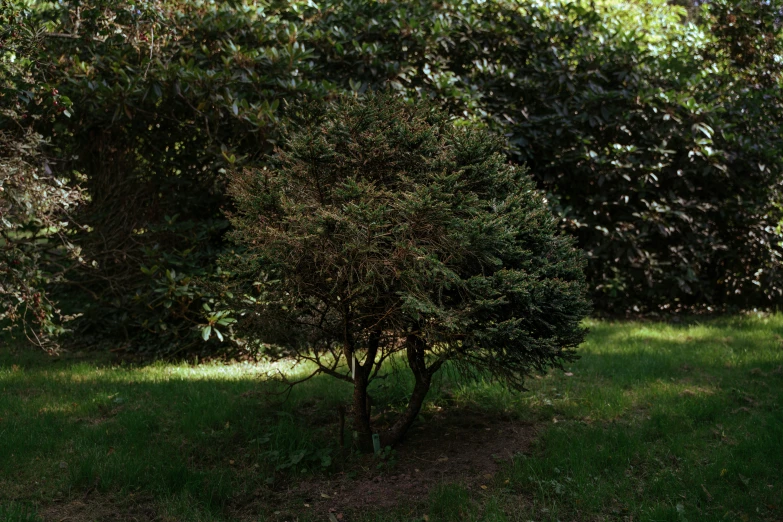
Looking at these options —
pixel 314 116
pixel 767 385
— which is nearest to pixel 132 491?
pixel 314 116

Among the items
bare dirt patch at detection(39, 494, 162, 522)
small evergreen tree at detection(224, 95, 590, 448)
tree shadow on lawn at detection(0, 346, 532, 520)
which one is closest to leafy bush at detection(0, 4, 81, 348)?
tree shadow on lawn at detection(0, 346, 532, 520)

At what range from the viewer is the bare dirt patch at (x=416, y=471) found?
407cm

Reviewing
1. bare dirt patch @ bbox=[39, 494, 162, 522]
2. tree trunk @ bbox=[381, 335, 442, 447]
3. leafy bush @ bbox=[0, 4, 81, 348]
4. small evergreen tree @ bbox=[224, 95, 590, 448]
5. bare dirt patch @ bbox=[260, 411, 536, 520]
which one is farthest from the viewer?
leafy bush @ bbox=[0, 4, 81, 348]

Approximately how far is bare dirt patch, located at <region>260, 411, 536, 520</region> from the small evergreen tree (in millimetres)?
255

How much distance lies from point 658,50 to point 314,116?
6.25m

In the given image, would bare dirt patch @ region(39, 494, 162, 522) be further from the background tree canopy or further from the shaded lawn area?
the background tree canopy

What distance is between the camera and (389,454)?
14.8 feet

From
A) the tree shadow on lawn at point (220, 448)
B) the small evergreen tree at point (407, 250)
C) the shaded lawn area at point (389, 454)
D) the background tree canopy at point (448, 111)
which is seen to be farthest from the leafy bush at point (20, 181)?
the small evergreen tree at point (407, 250)

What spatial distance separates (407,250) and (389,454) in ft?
5.07

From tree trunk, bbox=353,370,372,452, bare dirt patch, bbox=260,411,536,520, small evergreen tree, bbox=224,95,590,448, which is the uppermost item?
small evergreen tree, bbox=224,95,590,448

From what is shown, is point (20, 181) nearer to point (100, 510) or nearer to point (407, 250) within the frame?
point (100, 510)

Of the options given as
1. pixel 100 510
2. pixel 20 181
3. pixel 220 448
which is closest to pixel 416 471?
pixel 220 448

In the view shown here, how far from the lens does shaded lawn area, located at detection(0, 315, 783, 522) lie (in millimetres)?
3979

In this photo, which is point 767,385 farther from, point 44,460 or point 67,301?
point 67,301
